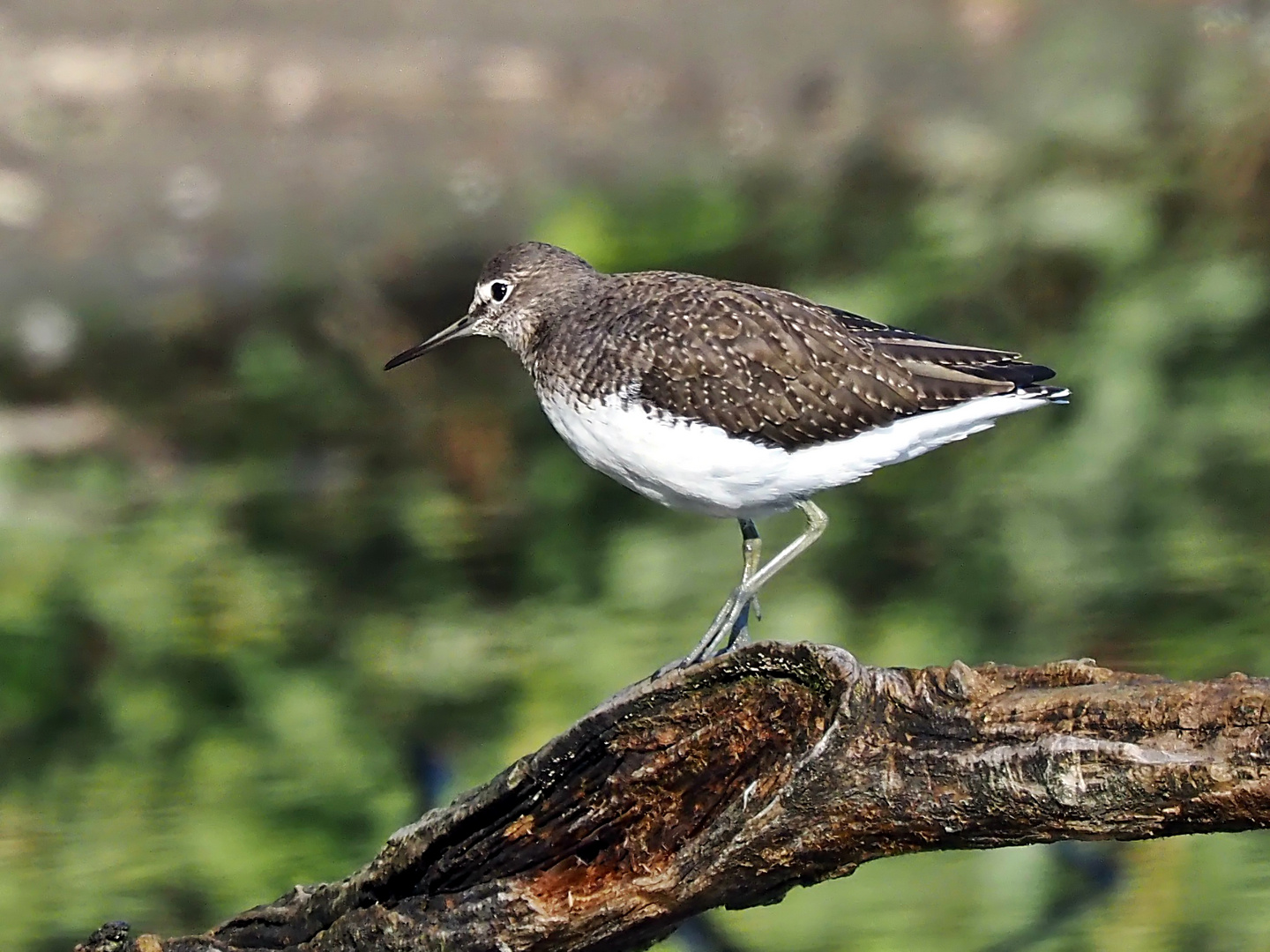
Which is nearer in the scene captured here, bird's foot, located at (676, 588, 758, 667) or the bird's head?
bird's foot, located at (676, 588, 758, 667)

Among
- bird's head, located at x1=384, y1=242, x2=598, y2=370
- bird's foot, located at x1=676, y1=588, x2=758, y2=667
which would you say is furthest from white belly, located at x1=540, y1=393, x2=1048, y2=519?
bird's head, located at x1=384, y1=242, x2=598, y2=370

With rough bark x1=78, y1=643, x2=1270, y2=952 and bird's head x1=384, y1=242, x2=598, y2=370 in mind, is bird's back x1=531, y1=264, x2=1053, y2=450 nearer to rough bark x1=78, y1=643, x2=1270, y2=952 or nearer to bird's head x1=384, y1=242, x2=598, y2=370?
bird's head x1=384, y1=242, x2=598, y2=370

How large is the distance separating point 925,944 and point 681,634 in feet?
4.51

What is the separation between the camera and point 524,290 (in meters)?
5.01

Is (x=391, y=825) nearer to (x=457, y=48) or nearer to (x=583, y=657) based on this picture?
(x=583, y=657)

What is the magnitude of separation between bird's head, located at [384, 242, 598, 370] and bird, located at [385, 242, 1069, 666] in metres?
0.36

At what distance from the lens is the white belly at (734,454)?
4324 mm

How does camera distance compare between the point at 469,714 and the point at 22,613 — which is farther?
the point at 22,613

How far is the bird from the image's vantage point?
436 centimetres

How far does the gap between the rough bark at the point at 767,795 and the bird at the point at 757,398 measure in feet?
2.89

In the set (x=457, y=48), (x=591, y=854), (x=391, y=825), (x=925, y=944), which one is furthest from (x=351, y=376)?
(x=591, y=854)

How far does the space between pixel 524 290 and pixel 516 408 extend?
3488 millimetres

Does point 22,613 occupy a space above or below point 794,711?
above

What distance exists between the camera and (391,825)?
5.54 m
